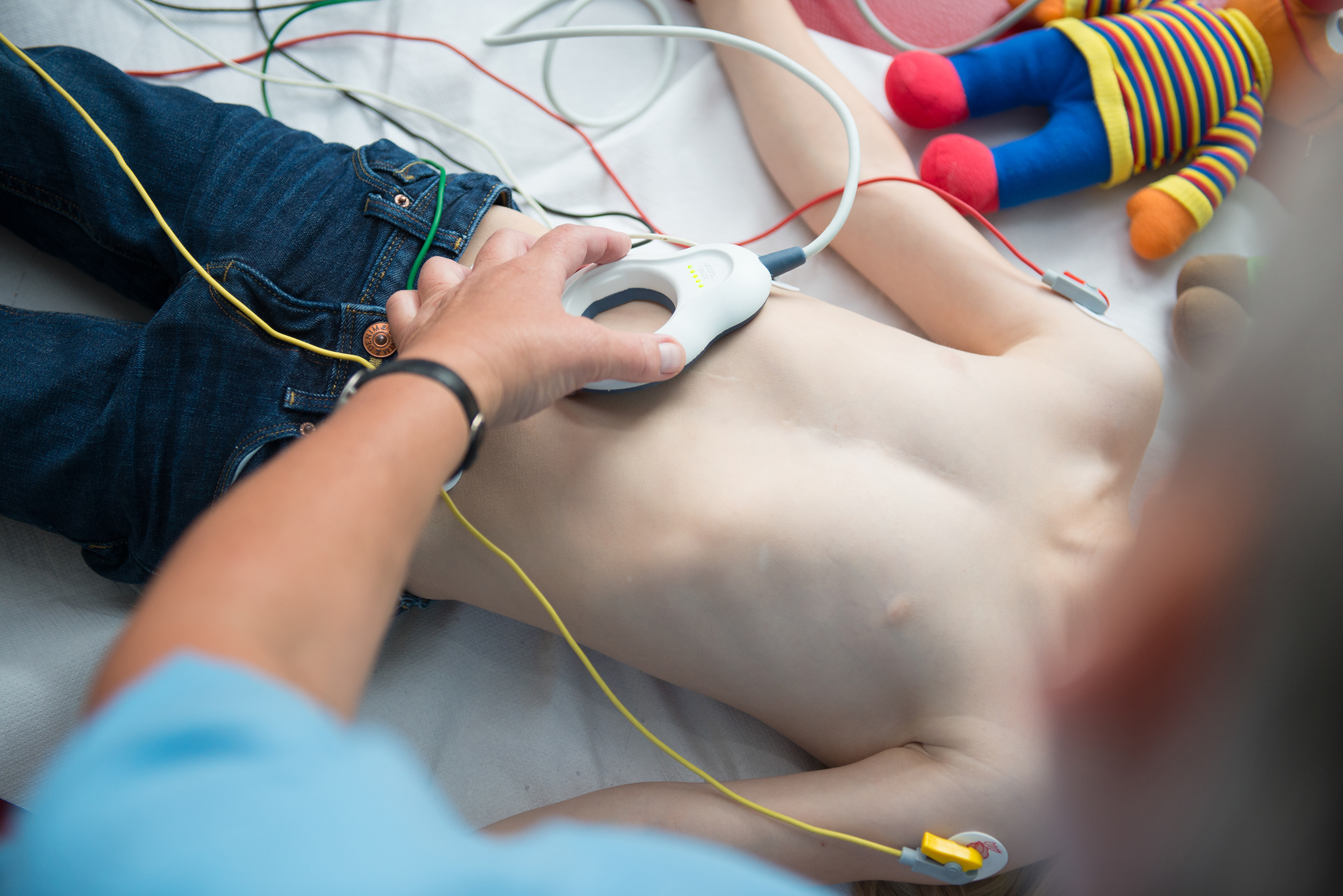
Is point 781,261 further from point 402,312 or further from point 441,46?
point 441,46

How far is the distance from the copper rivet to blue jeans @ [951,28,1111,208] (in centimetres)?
81

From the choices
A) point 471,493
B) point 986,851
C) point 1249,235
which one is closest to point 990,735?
point 986,851

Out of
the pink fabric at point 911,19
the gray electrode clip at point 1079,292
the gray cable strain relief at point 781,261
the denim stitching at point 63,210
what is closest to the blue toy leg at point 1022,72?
the pink fabric at point 911,19

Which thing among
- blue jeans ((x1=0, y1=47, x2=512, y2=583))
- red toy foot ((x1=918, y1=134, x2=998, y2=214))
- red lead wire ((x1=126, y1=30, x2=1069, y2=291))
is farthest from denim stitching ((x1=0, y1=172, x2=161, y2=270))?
red toy foot ((x1=918, y1=134, x2=998, y2=214))

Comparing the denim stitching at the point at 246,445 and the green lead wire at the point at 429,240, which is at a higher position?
the green lead wire at the point at 429,240

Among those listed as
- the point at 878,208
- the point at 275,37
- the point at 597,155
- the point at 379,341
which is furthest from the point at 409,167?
the point at 878,208

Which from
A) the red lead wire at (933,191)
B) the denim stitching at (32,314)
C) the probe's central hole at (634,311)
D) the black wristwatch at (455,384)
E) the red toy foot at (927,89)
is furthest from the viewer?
the red toy foot at (927,89)

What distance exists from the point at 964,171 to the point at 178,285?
38.9 inches

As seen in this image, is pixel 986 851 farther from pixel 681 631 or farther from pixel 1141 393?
pixel 1141 393

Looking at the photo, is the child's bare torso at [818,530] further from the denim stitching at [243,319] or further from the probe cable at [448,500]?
the denim stitching at [243,319]

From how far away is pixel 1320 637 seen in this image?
1.18ft

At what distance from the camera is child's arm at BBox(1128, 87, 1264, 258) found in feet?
3.38

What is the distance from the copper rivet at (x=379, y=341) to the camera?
2.53ft

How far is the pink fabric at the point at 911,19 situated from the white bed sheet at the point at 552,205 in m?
0.06
